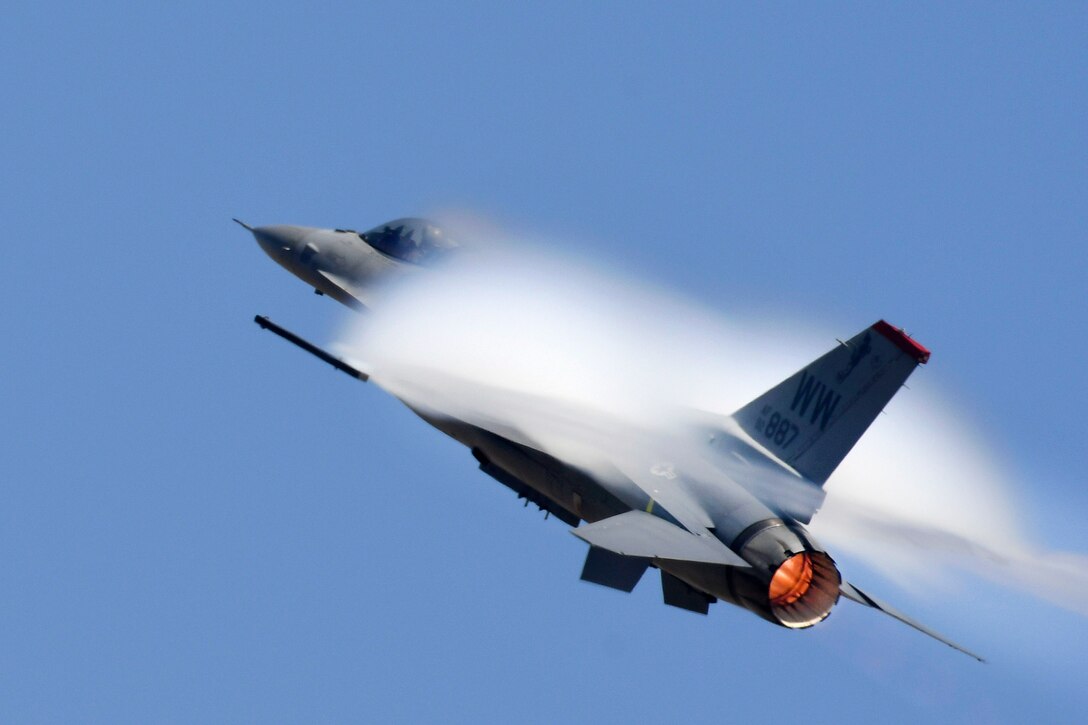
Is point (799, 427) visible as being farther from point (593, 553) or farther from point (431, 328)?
point (431, 328)

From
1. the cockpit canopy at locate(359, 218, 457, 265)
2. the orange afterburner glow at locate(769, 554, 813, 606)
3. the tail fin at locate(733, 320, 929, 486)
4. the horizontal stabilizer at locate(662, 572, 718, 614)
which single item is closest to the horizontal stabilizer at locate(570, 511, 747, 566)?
the orange afterburner glow at locate(769, 554, 813, 606)

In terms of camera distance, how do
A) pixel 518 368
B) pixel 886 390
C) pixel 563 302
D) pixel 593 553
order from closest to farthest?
1. pixel 593 553
2. pixel 886 390
3. pixel 518 368
4. pixel 563 302

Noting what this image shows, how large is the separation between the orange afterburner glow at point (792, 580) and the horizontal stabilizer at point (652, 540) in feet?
1.54

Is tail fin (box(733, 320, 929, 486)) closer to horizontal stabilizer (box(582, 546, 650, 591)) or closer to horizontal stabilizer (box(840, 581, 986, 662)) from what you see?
horizontal stabilizer (box(840, 581, 986, 662))

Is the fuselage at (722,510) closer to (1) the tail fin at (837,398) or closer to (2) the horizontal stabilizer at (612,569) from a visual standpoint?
(1) the tail fin at (837,398)

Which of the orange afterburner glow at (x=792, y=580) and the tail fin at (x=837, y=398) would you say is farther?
the tail fin at (x=837, y=398)

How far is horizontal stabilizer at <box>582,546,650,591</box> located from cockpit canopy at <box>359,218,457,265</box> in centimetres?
673

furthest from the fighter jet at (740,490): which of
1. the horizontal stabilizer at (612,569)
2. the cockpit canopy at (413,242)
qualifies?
the cockpit canopy at (413,242)

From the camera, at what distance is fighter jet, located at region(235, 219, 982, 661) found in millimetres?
17625

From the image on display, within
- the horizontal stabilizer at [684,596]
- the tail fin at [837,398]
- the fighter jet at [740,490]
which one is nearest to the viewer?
the fighter jet at [740,490]

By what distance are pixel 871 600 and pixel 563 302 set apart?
8.29 metres

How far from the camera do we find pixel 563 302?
25453mm

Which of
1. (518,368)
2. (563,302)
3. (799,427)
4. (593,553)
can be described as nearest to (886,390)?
(799,427)

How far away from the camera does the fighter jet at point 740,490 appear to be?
17625mm
